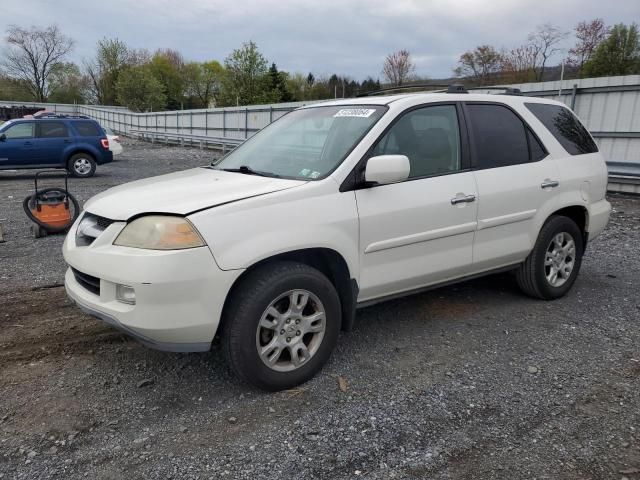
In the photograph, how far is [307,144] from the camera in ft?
12.3

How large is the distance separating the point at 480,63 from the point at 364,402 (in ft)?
162

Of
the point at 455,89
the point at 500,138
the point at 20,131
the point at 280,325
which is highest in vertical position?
the point at 455,89

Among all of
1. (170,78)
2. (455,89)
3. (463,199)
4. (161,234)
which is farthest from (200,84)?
(161,234)

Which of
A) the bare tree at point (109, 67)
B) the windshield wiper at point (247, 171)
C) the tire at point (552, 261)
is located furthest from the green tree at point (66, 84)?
the tire at point (552, 261)

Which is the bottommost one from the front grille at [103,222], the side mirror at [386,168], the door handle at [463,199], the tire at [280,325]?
the tire at [280,325]

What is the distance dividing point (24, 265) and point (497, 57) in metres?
48.3

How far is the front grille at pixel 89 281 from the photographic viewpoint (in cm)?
297

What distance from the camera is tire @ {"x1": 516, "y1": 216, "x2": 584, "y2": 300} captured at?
4.46 metres

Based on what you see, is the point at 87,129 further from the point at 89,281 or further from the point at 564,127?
the point at 564,127

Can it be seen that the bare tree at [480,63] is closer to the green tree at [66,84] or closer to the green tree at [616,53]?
the green tree at [616,53]

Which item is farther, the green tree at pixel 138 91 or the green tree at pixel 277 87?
the green tree at pixel 138 91

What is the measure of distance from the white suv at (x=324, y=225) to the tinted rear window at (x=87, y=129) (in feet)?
43.4

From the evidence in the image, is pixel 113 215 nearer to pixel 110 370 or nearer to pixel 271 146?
pixel 110 370

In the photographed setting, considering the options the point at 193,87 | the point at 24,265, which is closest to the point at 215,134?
the point at 24,265
